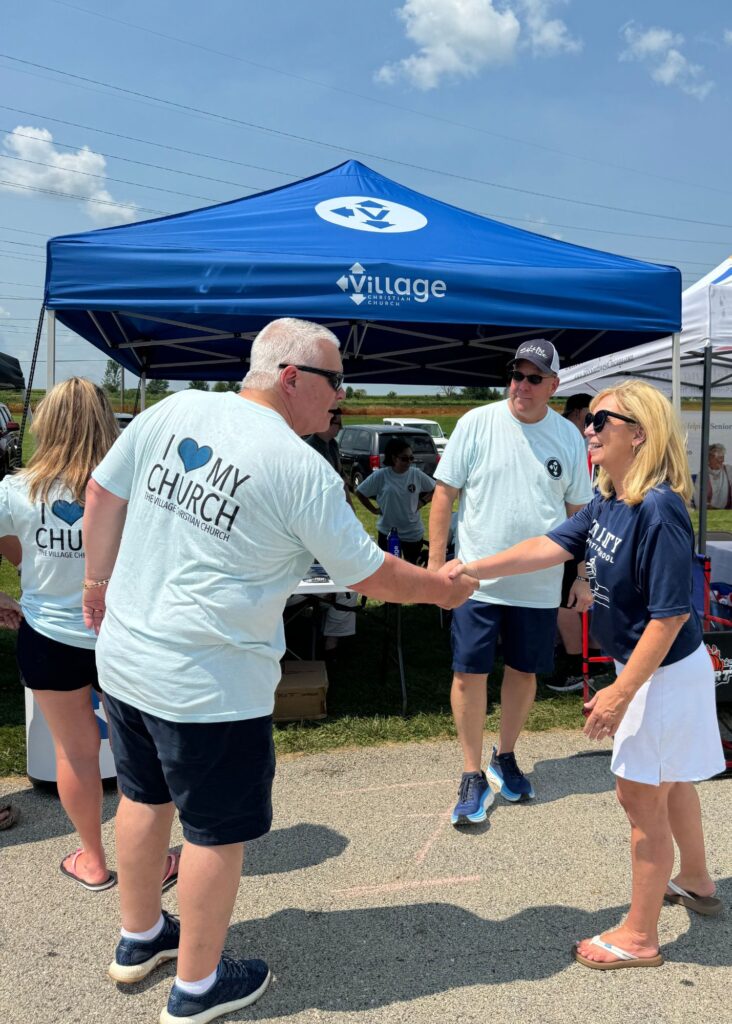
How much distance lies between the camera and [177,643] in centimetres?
181

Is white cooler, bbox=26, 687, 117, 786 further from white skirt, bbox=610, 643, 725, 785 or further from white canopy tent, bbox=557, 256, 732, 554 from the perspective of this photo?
white canopy tent, bbox=557, 256, 732, 554

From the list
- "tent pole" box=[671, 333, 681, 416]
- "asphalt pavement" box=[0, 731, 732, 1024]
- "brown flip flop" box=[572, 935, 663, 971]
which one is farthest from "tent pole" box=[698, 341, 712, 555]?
"brown flip flop" box=[572, 935, 663, 971]

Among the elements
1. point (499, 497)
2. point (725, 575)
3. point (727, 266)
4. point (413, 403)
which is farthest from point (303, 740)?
point (413, 403)

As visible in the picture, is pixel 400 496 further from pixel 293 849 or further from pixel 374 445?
pixel 374 445

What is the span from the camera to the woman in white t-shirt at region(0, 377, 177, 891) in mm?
2580

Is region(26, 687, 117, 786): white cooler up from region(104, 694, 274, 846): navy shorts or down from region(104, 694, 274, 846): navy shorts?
down

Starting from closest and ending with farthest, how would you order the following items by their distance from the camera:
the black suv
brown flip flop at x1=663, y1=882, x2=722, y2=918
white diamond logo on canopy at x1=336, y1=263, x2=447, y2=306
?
brown flip flop at x1=663, y1=882, x2=722, y2=918, white diamond logo on canopy at x1=336, y1=263, x2=447, y2=306, the black suv

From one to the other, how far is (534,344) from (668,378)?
22.1ft

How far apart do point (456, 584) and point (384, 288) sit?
234 cm

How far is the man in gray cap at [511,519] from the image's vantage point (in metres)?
3.32

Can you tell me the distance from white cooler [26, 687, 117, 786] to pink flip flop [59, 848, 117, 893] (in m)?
0.57

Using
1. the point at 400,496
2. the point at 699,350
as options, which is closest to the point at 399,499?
the point at 400,496

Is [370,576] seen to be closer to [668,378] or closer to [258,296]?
[258,296]

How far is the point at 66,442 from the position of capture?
2592 millimetres
